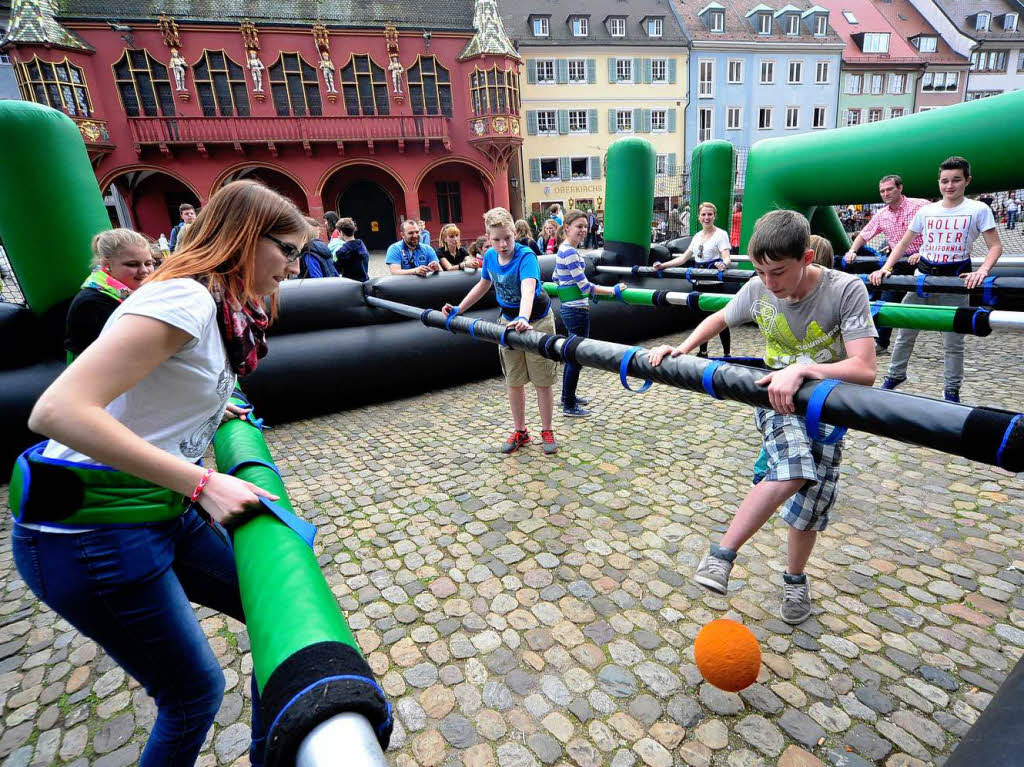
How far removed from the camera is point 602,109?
90.6 feet

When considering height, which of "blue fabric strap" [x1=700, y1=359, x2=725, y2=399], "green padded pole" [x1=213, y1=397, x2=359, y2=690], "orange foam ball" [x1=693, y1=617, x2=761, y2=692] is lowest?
"orange foam ball" [x1=693, y1=617, x2=761, y2=692]

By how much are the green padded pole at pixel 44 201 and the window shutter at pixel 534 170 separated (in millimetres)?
25213

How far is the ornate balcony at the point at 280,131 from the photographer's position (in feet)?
65.4

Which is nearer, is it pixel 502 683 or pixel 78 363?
pixel 78 363

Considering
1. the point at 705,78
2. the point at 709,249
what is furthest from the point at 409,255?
the point at 705,78

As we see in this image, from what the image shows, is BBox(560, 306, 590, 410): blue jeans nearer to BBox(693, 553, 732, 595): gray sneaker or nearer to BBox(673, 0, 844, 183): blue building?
BBox(693, 553, 732, 595): gray sneaker

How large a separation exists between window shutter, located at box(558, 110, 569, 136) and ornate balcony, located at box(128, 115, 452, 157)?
688 centimetres

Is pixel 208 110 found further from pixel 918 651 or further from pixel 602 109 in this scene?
pixel 918 651

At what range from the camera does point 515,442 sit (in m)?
4.40

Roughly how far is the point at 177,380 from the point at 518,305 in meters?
3.19

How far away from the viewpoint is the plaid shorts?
207 centimetres

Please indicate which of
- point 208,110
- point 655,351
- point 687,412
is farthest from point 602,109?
point 655,351

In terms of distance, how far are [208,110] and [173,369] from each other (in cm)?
2551

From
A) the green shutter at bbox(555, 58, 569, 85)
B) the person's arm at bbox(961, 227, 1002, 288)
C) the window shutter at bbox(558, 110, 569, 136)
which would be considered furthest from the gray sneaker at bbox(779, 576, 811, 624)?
the green shutter at bbox(555, 58, 569, 85)
